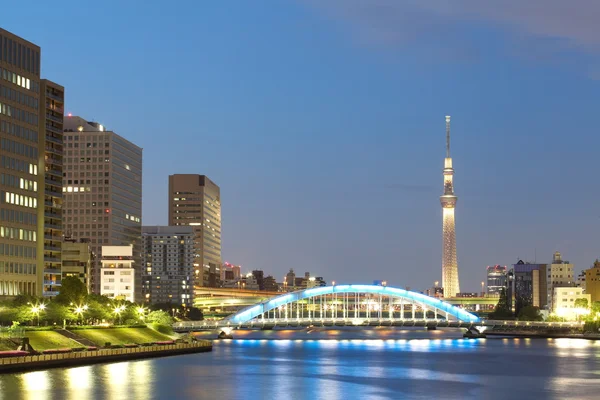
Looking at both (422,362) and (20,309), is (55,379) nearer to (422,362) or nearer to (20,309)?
(20,309)

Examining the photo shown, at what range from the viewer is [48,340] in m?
93.8

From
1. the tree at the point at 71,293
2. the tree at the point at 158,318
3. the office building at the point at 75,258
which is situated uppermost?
the office building at the point at 75,258

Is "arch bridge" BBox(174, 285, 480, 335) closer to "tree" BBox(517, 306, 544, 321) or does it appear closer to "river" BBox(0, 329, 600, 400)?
"tree" BBox(517, 306, 544, 321)

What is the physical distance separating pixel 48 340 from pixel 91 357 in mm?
3800

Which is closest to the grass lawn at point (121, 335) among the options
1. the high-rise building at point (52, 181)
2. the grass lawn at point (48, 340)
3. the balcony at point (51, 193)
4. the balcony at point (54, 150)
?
the grass lawn at point (48, 340)

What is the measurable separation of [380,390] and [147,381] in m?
16.4

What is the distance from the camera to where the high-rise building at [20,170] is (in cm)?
11431

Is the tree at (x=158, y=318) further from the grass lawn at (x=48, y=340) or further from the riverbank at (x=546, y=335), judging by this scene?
the riverbank at (x=546, y=335)

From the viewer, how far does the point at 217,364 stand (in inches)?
3976

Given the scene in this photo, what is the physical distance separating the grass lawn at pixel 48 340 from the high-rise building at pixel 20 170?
19.8 meters

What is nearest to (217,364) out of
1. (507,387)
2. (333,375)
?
(333,375)

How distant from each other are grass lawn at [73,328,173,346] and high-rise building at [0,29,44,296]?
11.7 meters

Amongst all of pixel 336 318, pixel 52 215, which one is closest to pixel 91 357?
pixel 52 215

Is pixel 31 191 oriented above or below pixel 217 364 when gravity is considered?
above
